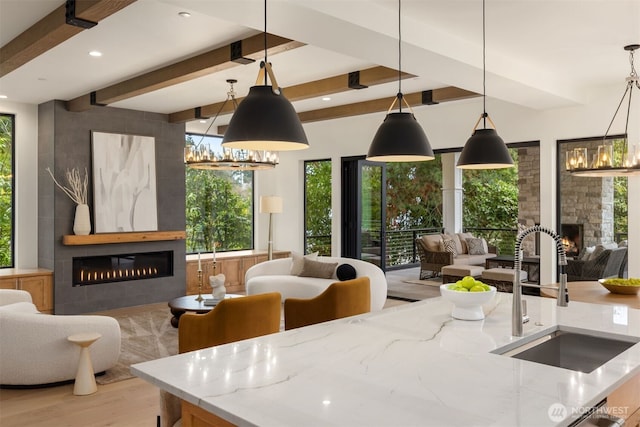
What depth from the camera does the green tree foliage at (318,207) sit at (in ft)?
30.6

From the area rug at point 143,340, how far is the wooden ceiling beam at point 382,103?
3.52 metres

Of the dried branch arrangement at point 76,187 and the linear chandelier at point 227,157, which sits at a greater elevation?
the linear chandelier at point 227,157

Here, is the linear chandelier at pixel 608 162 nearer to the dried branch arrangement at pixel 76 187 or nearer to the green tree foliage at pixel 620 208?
the green tree foliage at pixel 620 208

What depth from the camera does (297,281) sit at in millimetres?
6844

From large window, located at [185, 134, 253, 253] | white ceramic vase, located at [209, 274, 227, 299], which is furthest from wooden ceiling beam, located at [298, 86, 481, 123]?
white ceramic vase, located at [209, 274, 227, 299]

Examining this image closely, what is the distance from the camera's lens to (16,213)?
702 centimetres

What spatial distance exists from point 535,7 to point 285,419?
10.8 feet

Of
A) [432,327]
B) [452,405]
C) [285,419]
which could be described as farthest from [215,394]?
[432,327]

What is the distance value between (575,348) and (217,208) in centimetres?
747

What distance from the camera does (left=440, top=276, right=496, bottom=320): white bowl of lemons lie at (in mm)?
2625

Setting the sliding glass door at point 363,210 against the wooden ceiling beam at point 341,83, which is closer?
the wooden ceiling beam at point 341,83

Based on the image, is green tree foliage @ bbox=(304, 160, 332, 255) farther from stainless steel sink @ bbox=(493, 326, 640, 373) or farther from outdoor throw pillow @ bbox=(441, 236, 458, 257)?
stainless steel sink @ bbox=(493, 326, 640, 373)

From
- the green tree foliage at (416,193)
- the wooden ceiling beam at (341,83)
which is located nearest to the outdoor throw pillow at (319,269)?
the wooden ceiling beam at (341,83)

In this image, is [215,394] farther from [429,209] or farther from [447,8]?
[429,209]
